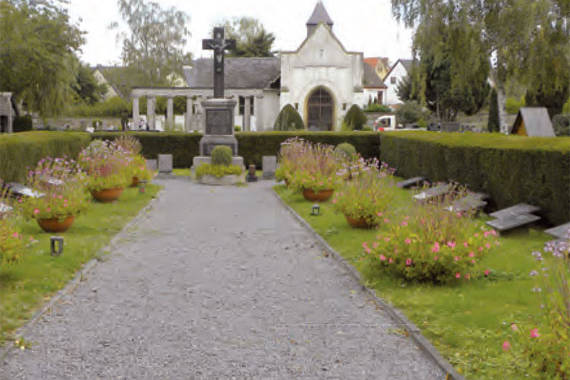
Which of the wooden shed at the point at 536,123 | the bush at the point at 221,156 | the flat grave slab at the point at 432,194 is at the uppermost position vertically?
the wooden shed at the point at 536,123

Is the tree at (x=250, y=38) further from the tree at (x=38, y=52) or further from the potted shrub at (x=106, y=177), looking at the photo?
the potted shrub at (x=106, y=177)

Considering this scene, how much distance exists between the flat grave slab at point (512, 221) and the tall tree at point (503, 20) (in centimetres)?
1450

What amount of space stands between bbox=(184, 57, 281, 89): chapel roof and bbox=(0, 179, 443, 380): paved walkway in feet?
116

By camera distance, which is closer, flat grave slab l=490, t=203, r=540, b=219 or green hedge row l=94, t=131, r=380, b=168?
flat grave slab l=490, t=203, r=540, b=219

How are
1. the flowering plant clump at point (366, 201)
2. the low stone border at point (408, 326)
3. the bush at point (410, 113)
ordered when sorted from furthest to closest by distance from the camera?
the bush at point (410, 113) < the flowering plant clump at point (366, 201) < the low stone border at point (408, 326)

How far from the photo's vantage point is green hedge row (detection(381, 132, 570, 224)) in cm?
962

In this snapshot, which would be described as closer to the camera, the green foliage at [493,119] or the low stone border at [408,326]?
the low stone border at [408,326]

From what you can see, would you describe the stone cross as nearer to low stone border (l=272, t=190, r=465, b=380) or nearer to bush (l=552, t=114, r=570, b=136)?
low stone border (l=272, t=190, r=465, b=380)

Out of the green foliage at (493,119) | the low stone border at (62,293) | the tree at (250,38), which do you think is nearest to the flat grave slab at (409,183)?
the low stone border at (62,293)

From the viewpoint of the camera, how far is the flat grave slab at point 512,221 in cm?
965

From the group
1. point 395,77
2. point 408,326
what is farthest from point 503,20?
point 395,77

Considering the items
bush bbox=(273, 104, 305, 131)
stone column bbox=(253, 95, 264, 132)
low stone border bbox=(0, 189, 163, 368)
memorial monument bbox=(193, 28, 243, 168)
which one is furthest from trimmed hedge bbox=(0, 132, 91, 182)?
stone column bbox=(253, 95, 264, 132)

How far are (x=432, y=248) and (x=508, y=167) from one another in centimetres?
527

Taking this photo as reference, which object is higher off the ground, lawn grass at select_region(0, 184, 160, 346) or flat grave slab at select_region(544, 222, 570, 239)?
flat grave slab at select_region(544, 222, 570, 239)
